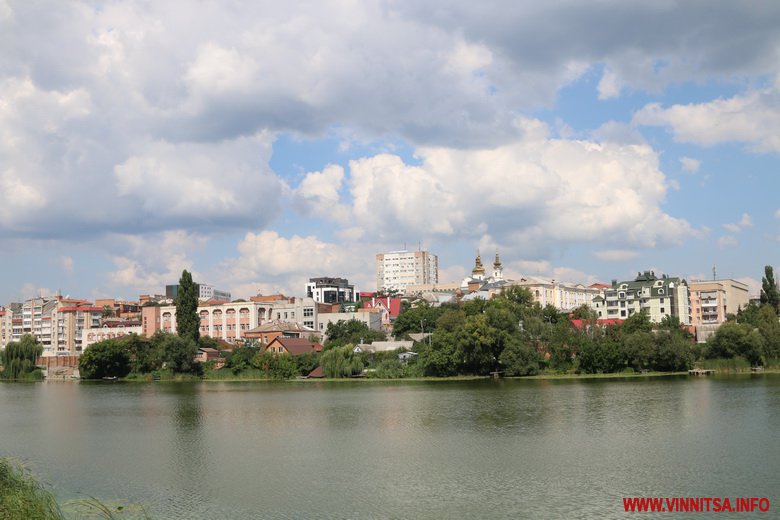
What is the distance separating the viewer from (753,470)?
905 inches

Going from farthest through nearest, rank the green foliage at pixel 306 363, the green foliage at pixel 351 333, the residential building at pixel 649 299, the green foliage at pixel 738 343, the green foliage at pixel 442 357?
the residential building at pixel 649 299, the green foliage at pixel 351 333, the green foliage at pixel 306 363, the green foliage at pixel 442 357, the green foliage at pixel 738 343

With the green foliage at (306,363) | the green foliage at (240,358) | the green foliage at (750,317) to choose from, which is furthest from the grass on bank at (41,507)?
the green foliage at (750,317)

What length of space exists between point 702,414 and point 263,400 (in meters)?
30.0

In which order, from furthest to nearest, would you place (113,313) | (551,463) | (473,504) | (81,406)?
1. (113,313)
2. (81,406)
3. (551,463)
4. (473,504)

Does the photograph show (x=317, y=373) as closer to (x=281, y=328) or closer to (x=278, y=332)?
(x=278, y=332)

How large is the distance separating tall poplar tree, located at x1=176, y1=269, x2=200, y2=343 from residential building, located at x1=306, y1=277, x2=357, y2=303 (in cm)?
8710

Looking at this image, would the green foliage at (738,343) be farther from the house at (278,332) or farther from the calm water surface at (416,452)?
the house at (278,332)

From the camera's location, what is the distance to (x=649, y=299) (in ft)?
379

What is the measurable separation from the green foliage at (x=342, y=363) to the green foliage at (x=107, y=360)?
27.1 m

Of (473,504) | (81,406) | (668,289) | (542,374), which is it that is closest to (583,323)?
(542,374)

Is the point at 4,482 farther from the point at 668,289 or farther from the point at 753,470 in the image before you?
the point at 668,289

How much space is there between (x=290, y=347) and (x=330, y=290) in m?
88.4

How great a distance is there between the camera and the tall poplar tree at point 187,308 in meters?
88.6

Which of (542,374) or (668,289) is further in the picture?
(668,289)
